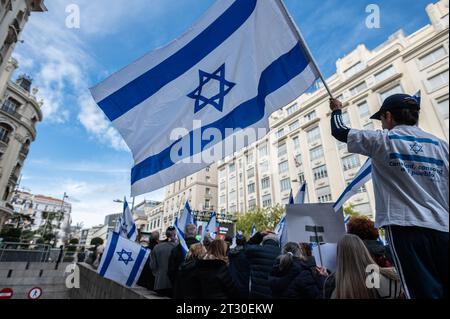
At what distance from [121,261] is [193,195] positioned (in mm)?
50703

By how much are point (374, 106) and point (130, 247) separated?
3177cm

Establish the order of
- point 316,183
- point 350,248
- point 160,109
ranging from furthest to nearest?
point 316,183 < point 160,109 < point 350,248

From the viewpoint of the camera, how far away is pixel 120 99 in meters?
3.68

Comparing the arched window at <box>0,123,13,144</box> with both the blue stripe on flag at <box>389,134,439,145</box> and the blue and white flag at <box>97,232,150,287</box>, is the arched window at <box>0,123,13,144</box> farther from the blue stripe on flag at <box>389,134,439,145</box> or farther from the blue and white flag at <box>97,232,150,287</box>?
the blue stripe on flag at <box>389,134,439,145</box>

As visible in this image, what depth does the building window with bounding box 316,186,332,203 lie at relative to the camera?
101ft

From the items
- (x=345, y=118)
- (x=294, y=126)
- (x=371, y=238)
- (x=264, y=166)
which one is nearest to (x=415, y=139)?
(x=371, y=238)

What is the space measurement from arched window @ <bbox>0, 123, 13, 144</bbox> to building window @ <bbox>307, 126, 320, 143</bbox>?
126ft

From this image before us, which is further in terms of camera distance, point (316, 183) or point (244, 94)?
point (316, 183)

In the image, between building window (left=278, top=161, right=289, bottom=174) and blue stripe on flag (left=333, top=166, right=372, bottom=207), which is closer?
blue stripe on flag (left=333, top=166, right=372, bottom=207)

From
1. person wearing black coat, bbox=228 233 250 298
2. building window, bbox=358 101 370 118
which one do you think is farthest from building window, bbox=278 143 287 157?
person wearing black coat, bbox=228 233 250 298

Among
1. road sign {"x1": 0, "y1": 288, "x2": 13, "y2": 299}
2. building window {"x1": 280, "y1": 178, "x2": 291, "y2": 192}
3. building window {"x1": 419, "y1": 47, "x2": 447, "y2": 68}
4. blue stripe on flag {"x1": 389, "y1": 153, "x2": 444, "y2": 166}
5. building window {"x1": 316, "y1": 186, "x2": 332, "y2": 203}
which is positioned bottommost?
road sign {"x1": 0, "y1": 288, "x2": 13, "y2": 299}

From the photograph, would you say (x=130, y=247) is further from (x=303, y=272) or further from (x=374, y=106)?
(x=374, y=106)

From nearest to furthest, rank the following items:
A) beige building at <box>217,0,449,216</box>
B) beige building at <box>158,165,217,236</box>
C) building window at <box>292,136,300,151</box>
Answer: beige building at <box>217,0,449,216</box>
building window at <box>292,136,300,151</box>
beige building at <box>158,165,217,236</box>

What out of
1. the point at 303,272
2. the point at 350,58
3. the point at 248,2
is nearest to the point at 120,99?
the point at 248,2
